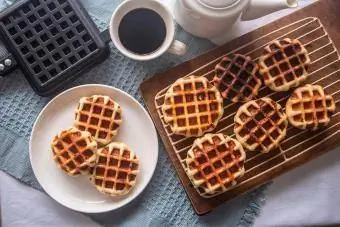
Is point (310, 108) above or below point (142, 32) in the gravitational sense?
below

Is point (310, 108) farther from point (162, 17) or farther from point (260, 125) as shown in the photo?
point (162, 17)

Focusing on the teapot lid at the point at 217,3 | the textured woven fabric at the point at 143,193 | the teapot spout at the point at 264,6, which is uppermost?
the teapot lid at the point at 217,3

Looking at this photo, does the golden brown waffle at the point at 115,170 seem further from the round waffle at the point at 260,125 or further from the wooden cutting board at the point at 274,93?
the round waffle at the point at 260,125

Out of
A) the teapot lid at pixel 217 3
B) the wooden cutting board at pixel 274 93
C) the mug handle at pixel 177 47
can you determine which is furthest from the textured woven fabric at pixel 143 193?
the teapot lid at pixel 217 3

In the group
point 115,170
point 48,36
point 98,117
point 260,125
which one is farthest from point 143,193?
point 48,36

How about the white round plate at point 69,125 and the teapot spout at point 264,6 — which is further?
the white round plate at point 69,125

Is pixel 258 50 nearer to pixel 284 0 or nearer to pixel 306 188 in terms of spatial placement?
pixel 284 0

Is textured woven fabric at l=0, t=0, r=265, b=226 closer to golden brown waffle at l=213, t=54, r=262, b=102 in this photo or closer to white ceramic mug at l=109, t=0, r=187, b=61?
white ceramic mug at l=109, t=0, r=187, b=61
